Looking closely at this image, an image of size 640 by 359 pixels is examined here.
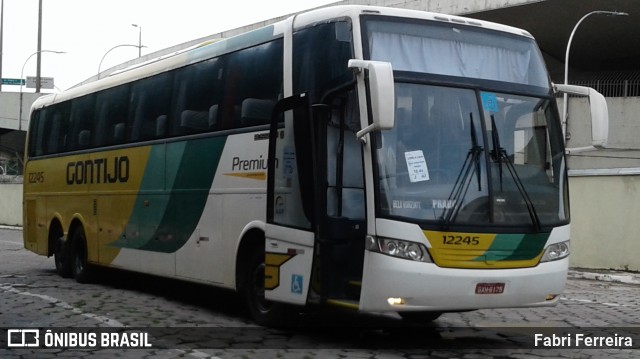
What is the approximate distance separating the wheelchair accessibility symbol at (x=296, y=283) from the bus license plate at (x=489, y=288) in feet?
5.85

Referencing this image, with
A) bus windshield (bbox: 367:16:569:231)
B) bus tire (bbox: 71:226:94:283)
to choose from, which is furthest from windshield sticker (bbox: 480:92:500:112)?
bus tire (bbox: 71:226:94:283)

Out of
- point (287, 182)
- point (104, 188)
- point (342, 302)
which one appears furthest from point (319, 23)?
point (104, 188)

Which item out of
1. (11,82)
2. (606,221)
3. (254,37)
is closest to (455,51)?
(254,37)

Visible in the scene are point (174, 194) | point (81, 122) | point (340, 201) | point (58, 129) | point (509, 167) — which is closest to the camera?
point (509, 167)

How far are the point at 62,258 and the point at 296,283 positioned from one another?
8.39 m

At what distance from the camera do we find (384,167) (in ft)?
26.7

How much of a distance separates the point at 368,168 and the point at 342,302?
1.29 metres

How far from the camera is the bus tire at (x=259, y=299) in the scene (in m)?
9.64

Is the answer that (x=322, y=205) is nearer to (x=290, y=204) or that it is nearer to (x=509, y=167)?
(x=290, y=204)

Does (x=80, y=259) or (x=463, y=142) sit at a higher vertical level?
(x=463, y=142)

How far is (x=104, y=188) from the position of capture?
14398mm

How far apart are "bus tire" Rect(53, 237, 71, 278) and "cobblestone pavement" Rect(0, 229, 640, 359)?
128 centimetres

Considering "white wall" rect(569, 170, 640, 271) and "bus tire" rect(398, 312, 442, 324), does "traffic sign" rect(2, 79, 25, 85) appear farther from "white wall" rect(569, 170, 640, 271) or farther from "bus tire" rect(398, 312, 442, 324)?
"bus tire" rect(398, 312, 442, 324)

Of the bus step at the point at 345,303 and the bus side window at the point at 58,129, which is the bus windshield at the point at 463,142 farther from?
the bus side window at the point at 58,129
